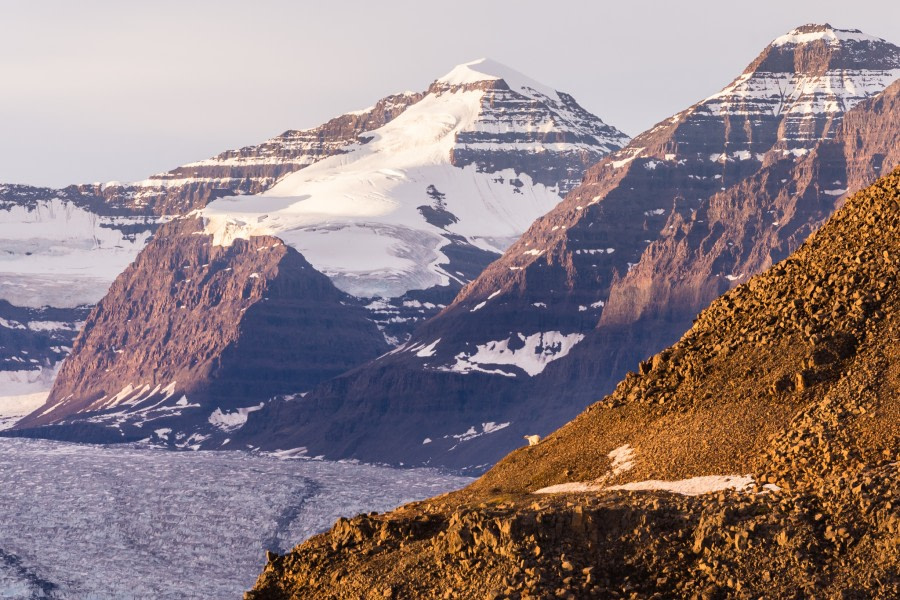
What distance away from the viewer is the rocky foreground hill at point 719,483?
5747cm

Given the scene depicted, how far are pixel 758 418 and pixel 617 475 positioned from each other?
5.55 m

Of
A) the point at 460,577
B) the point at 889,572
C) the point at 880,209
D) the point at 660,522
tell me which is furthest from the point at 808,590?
the point at 880,209

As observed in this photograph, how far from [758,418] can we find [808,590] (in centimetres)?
1417

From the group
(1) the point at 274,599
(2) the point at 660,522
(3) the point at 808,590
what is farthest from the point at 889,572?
(1) the point at 274,599

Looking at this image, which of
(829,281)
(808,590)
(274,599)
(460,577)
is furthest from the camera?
(829,281)

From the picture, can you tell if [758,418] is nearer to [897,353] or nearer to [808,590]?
[897,353]

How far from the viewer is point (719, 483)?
65.3 metres

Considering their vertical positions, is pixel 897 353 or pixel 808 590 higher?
pixel 897 353

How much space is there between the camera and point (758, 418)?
68.8m

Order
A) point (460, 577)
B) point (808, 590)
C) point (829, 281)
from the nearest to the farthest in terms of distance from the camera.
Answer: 1. point (808, 590)
2. point (460, 577)
3. point (829, 281)

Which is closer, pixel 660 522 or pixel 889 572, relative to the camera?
pixel 889 572

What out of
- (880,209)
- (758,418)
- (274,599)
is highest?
(880,209)

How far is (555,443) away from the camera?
3059 inches

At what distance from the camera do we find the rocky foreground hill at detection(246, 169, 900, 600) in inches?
2263
